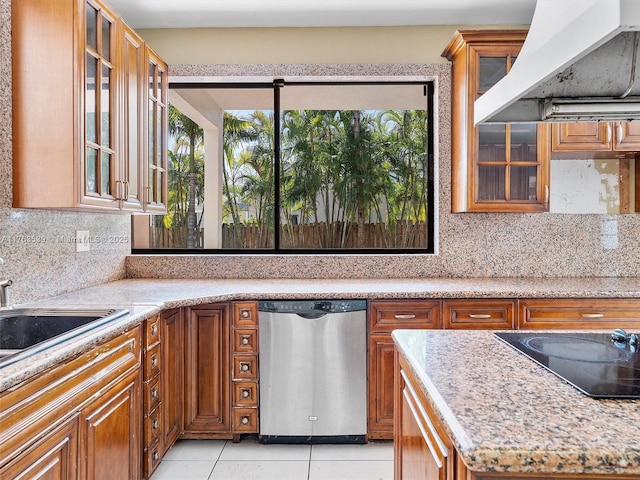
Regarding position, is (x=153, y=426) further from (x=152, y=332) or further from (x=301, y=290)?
(x=301, y=290)

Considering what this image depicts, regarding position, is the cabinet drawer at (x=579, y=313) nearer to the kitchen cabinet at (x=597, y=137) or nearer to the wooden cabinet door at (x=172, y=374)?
the kitchen cabinet at (x=597, y=137)

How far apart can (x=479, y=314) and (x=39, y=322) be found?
2188mm

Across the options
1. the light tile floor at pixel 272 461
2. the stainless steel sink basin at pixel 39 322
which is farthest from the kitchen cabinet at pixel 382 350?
the stainless steel sink basin at pixel 39 322

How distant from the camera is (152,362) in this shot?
223cm

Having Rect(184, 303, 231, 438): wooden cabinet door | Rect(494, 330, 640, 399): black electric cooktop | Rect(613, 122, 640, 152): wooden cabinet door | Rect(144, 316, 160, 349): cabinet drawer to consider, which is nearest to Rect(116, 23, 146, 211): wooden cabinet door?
Rect(144, 316, 160, 349): cabinet drawer

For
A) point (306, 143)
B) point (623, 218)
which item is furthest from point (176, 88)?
point (623, 218)

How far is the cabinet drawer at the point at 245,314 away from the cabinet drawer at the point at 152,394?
20.6 inches

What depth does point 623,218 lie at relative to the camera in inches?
126

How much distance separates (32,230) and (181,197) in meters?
1.28

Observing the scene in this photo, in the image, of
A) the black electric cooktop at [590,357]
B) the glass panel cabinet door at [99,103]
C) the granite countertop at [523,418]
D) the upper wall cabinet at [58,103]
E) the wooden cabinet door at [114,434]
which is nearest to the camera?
the granite countertop at [523,418]

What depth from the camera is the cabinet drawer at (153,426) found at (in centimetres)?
216

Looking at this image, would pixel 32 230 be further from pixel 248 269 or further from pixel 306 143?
pixel 306 143

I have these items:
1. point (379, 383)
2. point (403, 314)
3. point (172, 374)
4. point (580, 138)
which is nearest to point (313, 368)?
point (379, 383)

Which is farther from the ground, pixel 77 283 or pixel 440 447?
pixel 77 283
